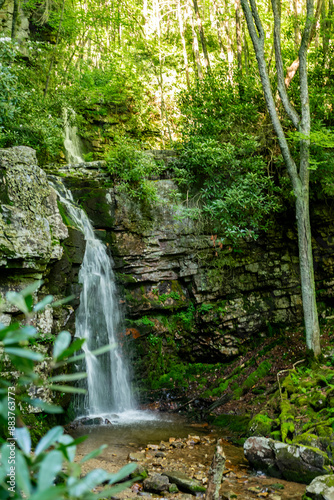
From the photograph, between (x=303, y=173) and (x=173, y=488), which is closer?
(x=173, y=488)

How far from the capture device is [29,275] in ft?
20.8

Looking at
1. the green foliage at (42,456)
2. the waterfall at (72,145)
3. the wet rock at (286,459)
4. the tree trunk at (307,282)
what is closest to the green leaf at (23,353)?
the green foliage at (42,456)

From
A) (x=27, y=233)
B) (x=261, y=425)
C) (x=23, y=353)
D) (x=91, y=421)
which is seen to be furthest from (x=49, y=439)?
(x=91, y=421)

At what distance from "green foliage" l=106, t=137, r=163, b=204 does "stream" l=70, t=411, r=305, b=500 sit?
5674mm

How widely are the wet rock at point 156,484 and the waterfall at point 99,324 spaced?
379cm

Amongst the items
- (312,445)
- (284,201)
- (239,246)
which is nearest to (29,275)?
(312,445)

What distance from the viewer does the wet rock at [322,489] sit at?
3.87 meters

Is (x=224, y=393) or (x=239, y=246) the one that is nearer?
(x=224, y=393)

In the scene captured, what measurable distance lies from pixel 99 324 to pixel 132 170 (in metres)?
4.22

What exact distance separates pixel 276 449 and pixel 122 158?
787 cm

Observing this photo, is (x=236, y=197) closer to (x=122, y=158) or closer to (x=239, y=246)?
(x=239, y=246)

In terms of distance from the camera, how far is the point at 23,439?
27.9 inches

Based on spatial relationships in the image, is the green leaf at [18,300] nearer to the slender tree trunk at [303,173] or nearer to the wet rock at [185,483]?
the wet rock at [185,483]

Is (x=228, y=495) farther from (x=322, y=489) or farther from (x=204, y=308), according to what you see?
(x=204, y=308)
